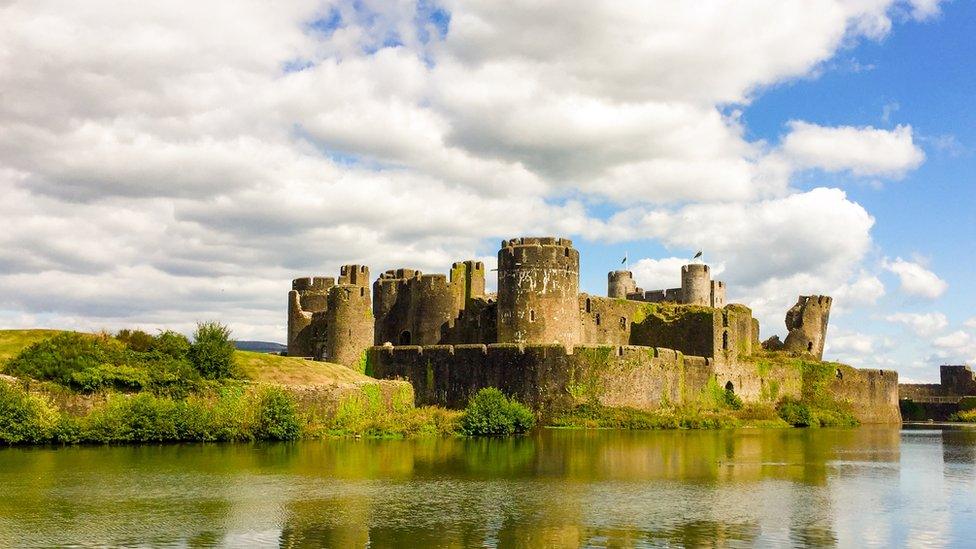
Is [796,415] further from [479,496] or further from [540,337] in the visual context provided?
[479,496]

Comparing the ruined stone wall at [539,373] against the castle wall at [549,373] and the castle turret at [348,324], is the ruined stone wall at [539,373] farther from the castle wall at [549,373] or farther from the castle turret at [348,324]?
the castle turret at [348,324]

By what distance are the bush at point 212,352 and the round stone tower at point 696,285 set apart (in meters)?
46.4

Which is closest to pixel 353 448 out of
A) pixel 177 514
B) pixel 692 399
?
pixel 177 514

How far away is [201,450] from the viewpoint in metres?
39.4

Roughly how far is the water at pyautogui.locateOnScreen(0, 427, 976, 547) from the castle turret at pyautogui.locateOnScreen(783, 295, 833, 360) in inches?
1463

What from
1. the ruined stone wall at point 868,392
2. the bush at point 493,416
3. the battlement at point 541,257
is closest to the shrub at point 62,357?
the bush at point 493,416

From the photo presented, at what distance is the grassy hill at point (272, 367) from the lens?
46594mm

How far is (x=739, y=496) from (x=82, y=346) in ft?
94.4

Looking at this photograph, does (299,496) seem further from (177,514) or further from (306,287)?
(306,287)

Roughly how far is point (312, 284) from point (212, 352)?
29.0 meters

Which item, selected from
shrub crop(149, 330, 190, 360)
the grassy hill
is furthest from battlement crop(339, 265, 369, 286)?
shrub crop(149, 330, 190, 360)

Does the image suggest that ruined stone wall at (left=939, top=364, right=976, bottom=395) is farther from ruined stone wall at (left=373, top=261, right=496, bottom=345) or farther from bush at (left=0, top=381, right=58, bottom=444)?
bush at (left=0, top=381, right=58, bottom=444)

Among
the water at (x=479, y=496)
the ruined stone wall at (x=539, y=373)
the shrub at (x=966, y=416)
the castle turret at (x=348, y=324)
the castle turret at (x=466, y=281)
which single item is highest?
the castle turret at (x=466, y=281)

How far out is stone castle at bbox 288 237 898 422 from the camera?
182 ft
